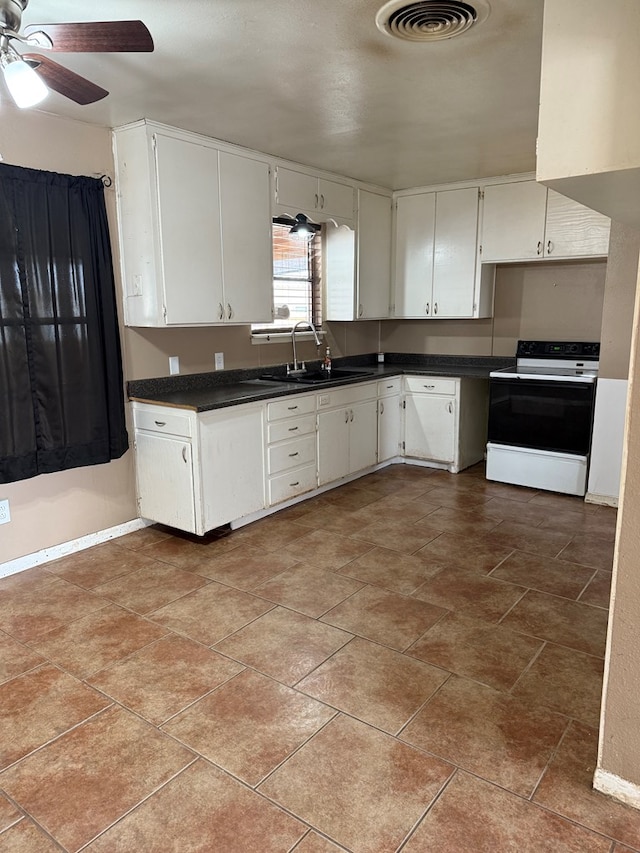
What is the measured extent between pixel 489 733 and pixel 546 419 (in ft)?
9.50

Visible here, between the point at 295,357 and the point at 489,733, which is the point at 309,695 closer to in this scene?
the point at 489,733

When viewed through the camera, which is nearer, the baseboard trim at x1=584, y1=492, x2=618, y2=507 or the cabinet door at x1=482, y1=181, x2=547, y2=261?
the baseboard trim at x1=584, y1=492, x2=618, y2=507

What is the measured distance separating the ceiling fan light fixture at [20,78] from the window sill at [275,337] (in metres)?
2.71

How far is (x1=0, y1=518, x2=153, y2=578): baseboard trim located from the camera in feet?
10.7

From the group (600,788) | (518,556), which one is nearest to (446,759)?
(600,788)

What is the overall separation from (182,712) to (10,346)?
6.48 ft

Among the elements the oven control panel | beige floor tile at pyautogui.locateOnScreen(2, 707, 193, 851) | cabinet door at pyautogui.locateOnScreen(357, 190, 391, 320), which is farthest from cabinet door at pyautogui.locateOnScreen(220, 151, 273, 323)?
beige floor tile at pyautogui.locateOnScreen(2, 707, 193, 851)

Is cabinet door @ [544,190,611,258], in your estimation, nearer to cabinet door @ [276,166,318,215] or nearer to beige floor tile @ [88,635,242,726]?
cabinet door @ [276,166,318,215]

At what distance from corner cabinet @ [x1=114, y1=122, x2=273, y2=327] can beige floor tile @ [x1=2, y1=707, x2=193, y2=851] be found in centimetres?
221

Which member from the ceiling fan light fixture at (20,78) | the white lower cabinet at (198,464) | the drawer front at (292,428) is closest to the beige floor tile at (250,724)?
the white lower cabinet at (198,464)

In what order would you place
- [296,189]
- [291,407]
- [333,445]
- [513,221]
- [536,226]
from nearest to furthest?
[291,407], [296,189], [333,445], [536,226], [513,221]

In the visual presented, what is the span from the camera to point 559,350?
491 cm

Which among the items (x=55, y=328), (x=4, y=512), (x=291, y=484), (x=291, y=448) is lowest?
(x=291, y=484)

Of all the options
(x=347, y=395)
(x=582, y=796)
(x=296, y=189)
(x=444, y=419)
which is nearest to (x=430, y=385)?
(x=444, y=419)
